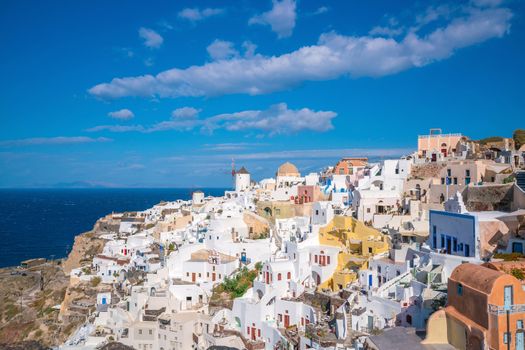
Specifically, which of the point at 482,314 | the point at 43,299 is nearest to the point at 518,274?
the point at 482,314

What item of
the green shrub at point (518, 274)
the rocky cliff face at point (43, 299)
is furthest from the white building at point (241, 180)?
the green shrub at point (518, 274)

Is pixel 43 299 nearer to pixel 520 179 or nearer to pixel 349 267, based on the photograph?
pixel 349 267

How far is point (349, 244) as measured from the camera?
1487 inches

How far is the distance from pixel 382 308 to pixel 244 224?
23650 millimetres

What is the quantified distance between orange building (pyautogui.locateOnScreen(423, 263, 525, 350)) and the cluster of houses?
49 millimetres

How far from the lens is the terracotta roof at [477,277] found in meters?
18.5

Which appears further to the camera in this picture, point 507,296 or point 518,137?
point 518,137

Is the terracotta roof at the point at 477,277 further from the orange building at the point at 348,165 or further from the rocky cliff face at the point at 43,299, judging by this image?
the orange building at the point at 348,165

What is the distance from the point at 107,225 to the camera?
244 ft

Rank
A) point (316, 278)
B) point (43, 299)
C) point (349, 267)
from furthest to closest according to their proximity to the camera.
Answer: point (43, 299), point (316, 278), point (349, 267)

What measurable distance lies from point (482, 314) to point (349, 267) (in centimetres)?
1663

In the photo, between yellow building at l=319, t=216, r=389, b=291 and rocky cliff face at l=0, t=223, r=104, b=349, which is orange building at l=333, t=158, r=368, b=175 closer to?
yellow building at l=319, t=216, r=389, b=291

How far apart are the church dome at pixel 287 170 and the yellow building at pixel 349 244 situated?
32513 mm

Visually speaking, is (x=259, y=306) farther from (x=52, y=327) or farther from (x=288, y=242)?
(x=52, y=327)
